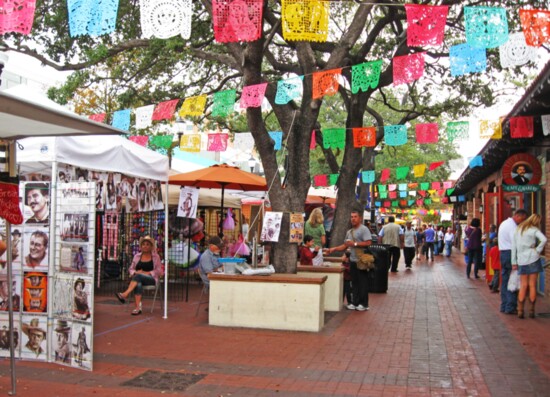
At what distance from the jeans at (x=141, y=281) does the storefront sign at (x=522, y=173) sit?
7.38m

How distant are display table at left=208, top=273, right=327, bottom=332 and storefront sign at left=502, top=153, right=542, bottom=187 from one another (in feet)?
18.6

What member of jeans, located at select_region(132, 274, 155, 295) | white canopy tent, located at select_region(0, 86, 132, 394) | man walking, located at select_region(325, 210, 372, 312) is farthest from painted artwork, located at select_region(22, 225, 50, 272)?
man walking, located at select_region(325, 210, 372, 312)

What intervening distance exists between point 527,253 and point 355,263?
2.82 m

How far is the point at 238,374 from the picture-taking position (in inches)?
244

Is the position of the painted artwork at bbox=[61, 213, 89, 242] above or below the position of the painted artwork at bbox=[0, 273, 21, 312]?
above

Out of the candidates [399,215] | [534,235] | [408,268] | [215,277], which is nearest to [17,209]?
[215,277]

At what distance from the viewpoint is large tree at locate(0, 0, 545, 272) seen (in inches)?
389

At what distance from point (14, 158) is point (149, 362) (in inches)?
105

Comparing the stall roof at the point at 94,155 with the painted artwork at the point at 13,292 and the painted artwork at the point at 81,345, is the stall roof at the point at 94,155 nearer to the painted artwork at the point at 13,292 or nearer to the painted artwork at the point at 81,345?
the painted artwork at the point at 13,292

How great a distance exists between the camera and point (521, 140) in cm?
1352

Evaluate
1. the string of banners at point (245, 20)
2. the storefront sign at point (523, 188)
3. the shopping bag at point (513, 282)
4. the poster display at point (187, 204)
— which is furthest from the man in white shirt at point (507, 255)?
the poster display at point (187, 204)

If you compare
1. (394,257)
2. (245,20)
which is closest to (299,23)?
(245,20)

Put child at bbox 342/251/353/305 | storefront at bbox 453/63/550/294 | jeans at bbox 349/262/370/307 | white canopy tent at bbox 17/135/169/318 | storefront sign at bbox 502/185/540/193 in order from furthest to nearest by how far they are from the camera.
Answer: storefront sign at bbox 502/185/540/193, child at bbox 342/251/353/305, jeans at bbox 349/262/370/307, storefront at bbox 453/63/550/294, white canopy tent at bbox 17/135/169/318

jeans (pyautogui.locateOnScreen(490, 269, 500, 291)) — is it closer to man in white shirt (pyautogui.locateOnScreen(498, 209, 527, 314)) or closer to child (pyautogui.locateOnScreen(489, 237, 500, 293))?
child (pyautogui.locateOnScreen(489, 237, 500, 293))
